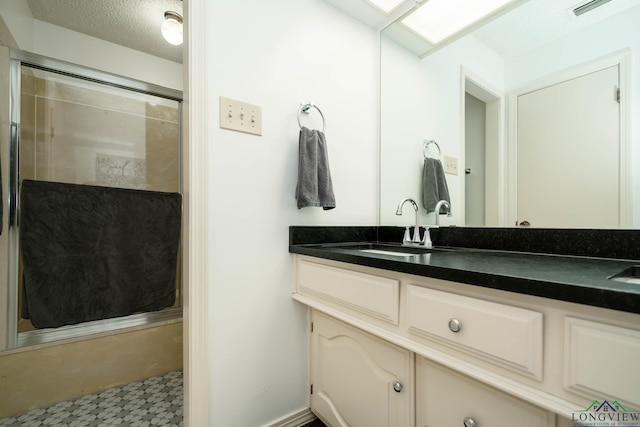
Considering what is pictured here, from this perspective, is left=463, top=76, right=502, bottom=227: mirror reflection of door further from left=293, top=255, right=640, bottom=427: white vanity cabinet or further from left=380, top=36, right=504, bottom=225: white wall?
left=293, top=255, right=640, bottom=427: white vanity cabinet

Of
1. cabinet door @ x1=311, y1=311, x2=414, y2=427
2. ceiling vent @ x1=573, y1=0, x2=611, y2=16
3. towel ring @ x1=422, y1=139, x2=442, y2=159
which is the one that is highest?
ceiling vent @ x1=573, y1=0, x2=611, y2=16

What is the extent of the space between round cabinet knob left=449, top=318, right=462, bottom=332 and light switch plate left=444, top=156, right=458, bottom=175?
858 millimetres

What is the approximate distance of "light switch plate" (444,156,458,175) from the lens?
128cm

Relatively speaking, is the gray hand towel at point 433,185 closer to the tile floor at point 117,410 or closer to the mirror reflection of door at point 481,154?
the mirror reflection of door at point 481,154

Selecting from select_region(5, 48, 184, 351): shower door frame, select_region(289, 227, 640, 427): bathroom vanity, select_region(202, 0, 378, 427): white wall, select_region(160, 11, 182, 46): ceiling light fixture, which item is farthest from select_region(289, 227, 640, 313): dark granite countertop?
select_region(160, 11, 182, 46): ceiling light fixture

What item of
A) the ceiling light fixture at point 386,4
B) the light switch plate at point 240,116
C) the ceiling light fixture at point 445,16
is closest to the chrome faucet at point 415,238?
the light switch plate at point 240,116

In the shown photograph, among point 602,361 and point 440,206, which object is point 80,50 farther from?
point 602,361

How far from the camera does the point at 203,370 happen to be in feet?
3.18

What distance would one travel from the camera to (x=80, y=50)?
6.41 feet

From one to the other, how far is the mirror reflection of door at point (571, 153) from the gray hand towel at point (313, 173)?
2.48 ft

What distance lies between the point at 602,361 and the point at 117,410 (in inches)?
71.9

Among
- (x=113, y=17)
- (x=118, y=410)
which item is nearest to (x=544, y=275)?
(x=118, y=410)

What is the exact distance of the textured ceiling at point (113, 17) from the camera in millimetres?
1673

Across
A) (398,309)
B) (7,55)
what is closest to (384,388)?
(398,309)
